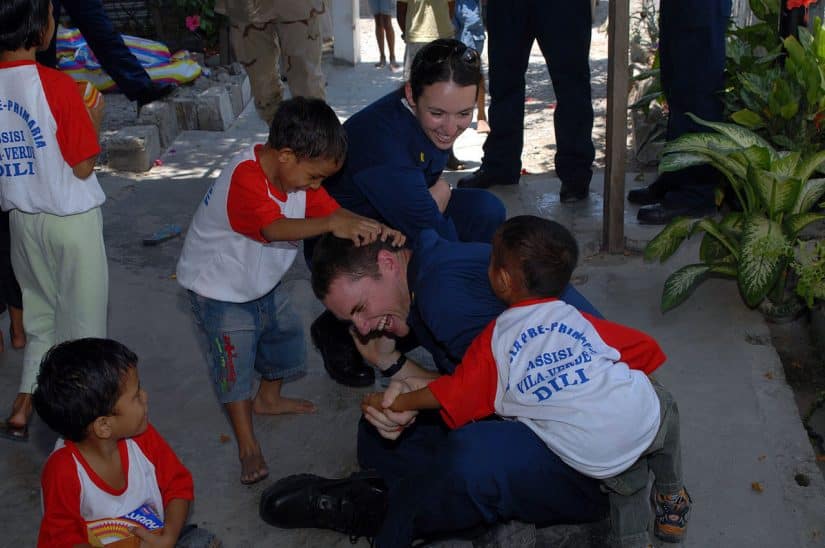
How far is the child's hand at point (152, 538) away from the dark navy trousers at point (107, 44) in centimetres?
409

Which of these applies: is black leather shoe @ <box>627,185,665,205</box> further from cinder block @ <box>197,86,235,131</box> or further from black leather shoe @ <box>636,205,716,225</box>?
cinder block @ <box>197,86,235,131</box>

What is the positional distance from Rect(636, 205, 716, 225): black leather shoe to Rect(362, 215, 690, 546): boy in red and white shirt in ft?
8.00

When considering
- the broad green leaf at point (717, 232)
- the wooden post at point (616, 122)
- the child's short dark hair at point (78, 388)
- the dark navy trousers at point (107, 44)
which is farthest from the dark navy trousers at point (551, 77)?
the child's short dark hair at point (78, 388)

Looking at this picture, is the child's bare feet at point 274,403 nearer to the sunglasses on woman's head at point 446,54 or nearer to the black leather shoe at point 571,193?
the sunglasses on woman's head at point 446,54

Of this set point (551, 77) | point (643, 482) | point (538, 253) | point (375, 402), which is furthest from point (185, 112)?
point (643, 482)

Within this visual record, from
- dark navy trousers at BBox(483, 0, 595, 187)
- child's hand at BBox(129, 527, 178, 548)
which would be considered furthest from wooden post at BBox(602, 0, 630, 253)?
child's hand at BBox(129, 527, 178, 548)

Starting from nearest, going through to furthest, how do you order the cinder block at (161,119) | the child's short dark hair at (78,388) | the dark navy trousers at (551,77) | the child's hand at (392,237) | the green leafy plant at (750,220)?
1. the child's short dark hair at (78,388)
2. the child's hand at (392,237)
3. the green leafy plant at (750,220)
4. the dark navy trousers at (551,77)
5. the cinder block at (161,119)

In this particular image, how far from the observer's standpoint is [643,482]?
96.2 inches

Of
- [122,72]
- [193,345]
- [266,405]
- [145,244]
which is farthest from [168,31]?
[266,405]

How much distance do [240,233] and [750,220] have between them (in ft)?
6.75

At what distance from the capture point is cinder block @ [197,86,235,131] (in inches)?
283

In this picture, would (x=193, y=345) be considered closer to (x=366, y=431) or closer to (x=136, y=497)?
(x=366, y=431)

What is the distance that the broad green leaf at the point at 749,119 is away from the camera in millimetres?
4555

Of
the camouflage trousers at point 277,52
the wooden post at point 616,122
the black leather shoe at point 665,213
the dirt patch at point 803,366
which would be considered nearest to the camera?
the dirt patch at point 803,366
